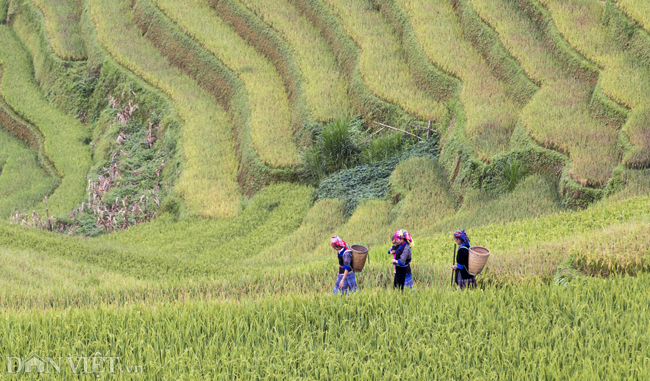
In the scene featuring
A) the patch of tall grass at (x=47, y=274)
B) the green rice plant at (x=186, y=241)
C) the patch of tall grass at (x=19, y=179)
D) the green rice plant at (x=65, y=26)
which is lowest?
the patch of tall grass at (x=47, y=274)

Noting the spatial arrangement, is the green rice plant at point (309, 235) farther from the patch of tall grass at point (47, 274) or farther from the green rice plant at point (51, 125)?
the green rice plant at point (51, 125)

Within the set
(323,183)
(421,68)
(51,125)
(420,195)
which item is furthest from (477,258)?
(51,125)

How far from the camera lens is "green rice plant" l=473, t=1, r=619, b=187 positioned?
1269 centimetres

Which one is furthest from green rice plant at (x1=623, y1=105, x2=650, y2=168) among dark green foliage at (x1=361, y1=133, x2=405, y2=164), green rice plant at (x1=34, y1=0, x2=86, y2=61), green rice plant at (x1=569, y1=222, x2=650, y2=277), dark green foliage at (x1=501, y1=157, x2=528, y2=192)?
green rice plant at (x1=34, y1=0, x2=86, y2=61)

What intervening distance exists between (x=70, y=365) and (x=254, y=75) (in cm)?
1602

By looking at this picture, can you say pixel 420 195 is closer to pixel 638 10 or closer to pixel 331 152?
pixel 331 152

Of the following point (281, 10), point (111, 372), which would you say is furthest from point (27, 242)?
point (281, 10)

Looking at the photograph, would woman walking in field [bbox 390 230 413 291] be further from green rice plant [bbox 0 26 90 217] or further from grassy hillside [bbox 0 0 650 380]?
green rice plant [bbox 0 26 90 217]

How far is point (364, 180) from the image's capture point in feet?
52.9

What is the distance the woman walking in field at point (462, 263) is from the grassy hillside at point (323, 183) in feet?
1.37

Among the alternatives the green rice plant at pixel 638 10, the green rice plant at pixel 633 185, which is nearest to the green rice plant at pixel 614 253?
the green rice plant at pixel 633 185

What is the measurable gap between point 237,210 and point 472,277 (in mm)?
10179

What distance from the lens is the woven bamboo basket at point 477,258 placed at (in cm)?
690

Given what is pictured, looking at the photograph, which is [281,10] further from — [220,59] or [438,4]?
[438,4]
